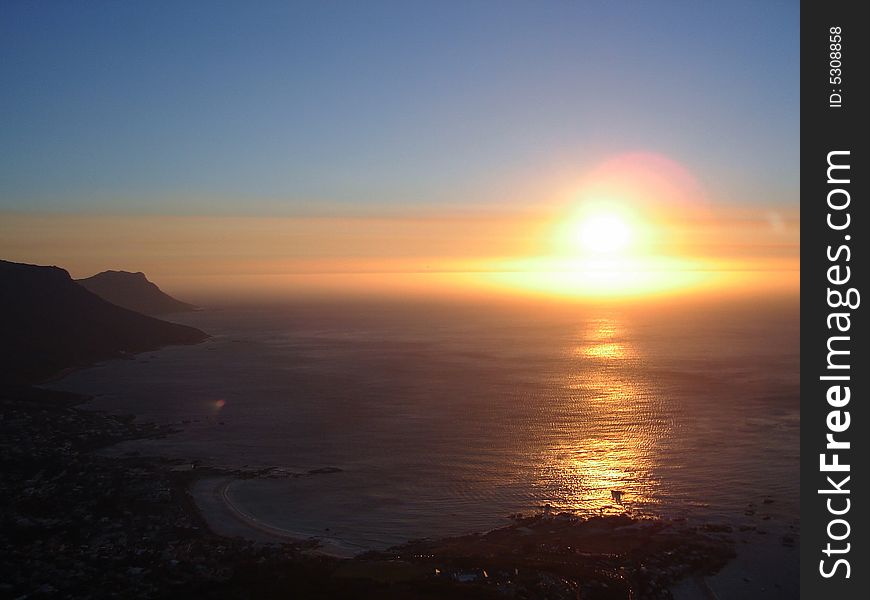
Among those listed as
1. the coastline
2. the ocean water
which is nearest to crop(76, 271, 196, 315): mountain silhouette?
the ocean water

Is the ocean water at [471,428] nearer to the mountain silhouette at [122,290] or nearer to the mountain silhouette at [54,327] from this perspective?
the mountain silhouette at [54,327]

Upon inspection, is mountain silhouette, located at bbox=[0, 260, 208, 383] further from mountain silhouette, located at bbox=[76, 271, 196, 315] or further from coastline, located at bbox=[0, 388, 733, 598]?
mountain silhouette, located at bbox=[76, 271, 196, 315]

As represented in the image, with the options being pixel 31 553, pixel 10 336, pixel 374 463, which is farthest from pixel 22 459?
pixel 10 336

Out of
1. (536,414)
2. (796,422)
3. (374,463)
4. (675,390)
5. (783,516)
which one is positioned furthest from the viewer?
(675,390)

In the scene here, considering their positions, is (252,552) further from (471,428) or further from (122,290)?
(122,290)

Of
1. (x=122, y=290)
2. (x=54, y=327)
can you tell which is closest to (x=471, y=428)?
(x=54, y=327)

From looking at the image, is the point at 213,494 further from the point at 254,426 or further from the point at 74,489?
the point at 254,426

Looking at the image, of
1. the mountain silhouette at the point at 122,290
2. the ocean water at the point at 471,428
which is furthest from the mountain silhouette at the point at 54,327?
the mountain silhouette at the point at 122,290
